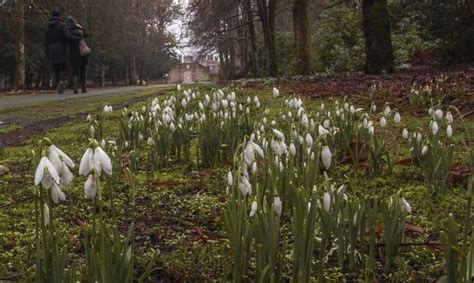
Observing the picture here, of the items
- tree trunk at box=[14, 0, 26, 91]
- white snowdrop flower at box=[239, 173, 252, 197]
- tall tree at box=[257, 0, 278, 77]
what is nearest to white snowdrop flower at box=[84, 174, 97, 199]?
white snowdrop flower at box=[239, 173, 252, 197]

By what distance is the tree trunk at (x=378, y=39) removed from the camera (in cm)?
1370

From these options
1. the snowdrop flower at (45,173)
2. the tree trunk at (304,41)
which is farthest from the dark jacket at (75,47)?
the snowdrop flower at (45,173)

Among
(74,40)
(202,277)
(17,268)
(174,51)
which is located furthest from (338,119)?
(174,51)

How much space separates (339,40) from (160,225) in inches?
852

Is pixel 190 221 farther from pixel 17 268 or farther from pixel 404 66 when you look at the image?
pixel 404 66

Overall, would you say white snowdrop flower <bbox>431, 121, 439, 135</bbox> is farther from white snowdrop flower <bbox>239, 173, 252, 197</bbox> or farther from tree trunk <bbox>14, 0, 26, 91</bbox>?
tree trunk <bbox>14, 0, 26, 91</bbox>

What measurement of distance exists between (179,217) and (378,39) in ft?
39.8

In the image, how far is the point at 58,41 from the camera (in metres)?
15.8

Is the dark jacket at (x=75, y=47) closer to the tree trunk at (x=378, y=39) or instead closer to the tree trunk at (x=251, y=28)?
the tree trunk at (x=378, y=39)

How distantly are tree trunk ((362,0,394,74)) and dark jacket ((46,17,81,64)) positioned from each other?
8292 millimetres

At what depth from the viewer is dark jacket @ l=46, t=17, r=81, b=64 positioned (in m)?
15.6

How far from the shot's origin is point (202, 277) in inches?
76.0

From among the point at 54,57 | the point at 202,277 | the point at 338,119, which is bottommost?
the point at 202,277

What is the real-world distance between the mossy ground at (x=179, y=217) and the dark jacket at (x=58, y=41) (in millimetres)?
12218
